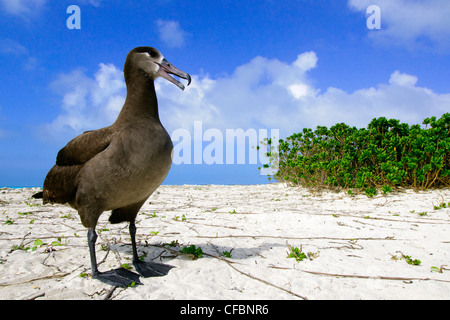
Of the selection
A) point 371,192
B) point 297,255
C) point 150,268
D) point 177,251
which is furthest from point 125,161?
point 371,192

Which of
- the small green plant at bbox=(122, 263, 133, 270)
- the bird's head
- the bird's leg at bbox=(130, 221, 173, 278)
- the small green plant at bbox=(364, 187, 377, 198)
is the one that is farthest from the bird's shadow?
the small green plant at bbox=(364, 187, 377, 198)

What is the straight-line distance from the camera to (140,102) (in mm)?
3346

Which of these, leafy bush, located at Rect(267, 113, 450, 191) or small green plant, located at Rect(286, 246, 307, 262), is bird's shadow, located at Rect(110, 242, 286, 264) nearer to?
small green plant, located at Rect(286, 246, 307, 262)

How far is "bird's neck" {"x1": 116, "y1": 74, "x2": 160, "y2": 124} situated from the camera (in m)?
3.30

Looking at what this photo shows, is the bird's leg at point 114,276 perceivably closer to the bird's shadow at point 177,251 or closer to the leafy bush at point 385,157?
the bird's shadow at point 177,251

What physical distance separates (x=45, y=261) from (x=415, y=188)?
30.6 feet

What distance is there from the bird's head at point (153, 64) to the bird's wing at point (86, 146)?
0.85m

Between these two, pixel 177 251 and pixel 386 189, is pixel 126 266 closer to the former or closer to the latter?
pixel 177 251

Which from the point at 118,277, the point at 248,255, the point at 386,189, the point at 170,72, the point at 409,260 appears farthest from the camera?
the point at 386,189

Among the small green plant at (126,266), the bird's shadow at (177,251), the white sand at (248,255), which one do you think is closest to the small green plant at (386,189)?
the white sand at (248,255)

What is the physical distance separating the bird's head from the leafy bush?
700 centimetres

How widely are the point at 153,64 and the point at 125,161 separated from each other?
1.27m

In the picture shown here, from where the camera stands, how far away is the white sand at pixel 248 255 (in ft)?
9.45
